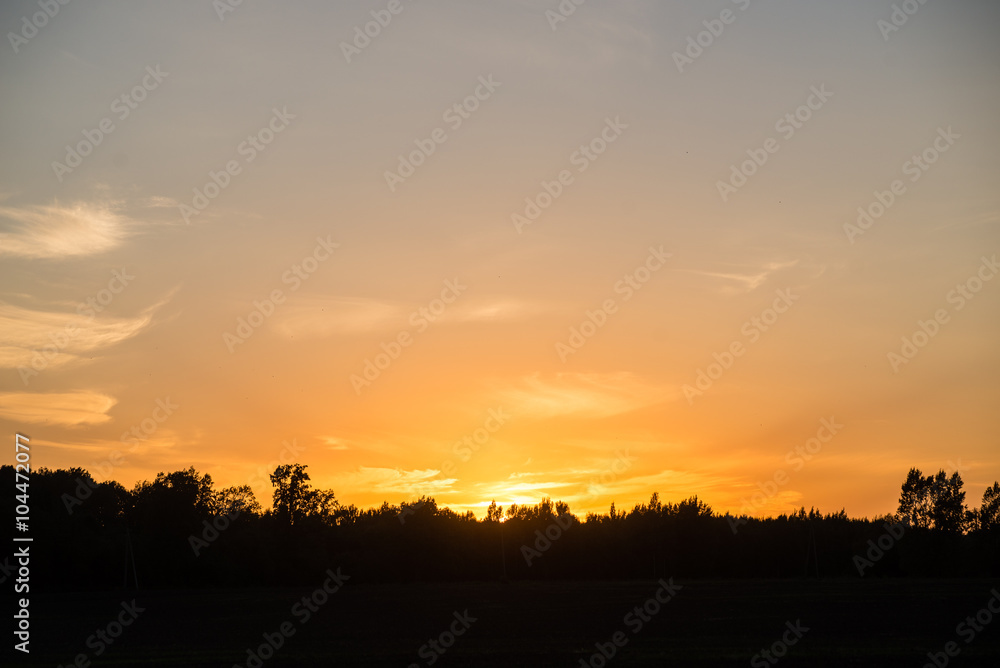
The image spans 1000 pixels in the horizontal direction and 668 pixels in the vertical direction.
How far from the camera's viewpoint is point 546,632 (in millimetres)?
36156

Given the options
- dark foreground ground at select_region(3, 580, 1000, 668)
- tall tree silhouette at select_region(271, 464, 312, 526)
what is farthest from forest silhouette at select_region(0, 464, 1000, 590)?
dark foreground ground at select_region(3, 580, 1000, 668)

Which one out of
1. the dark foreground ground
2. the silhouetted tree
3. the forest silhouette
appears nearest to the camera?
the dark foreground ground

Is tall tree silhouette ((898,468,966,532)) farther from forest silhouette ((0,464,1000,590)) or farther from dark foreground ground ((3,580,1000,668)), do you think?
dark foreground ground ((3,580,1000,668))

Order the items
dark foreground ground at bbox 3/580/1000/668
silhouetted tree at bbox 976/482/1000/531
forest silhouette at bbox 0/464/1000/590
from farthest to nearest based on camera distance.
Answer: silhouetted tree at bbox 976/482/1000/531 → forest silhouette at bbox 0/464/1000/590 → dark foreground ground at bbox 3/580/1000/668

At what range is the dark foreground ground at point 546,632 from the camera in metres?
27.5

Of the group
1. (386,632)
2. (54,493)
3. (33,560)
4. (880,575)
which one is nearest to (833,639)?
(386,632)

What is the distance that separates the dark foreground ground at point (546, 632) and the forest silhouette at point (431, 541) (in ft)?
140

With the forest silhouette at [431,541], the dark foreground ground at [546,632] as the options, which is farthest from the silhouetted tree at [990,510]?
the dark foreground ground at [546,632]

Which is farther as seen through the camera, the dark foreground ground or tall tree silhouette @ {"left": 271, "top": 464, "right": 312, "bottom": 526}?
tall tree silhouette @ {"left": 271, "top": 464, "right": 312, "bottom": 526}

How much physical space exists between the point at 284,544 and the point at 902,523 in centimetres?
9596

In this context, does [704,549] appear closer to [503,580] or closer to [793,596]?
[503,580]

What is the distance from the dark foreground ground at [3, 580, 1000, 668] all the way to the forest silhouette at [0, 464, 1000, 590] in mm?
42694

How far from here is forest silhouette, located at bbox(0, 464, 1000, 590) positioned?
334 ft

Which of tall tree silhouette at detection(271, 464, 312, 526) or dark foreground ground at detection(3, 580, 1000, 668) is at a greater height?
tall tree silhouette at detection(271, 464, 312, 526)
